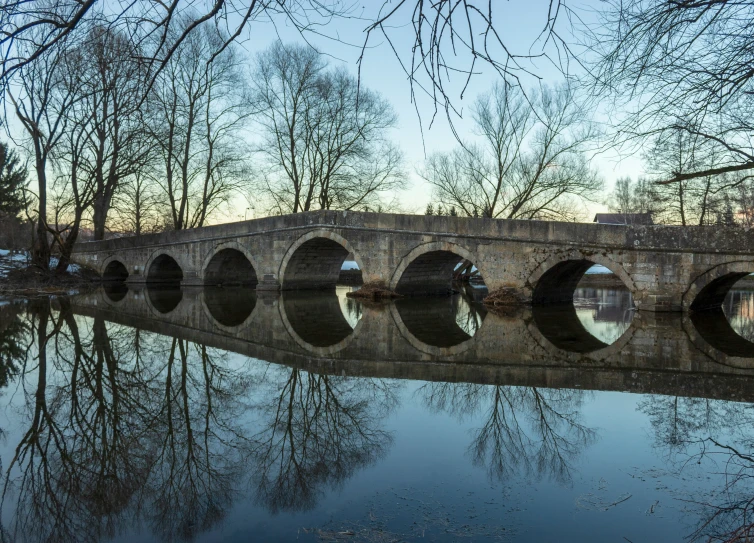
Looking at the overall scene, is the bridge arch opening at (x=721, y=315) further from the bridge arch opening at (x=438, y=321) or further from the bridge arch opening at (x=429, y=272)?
the bridge arch opening at (x=429, y=272)

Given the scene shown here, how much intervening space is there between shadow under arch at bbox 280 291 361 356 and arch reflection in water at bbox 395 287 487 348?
97cm

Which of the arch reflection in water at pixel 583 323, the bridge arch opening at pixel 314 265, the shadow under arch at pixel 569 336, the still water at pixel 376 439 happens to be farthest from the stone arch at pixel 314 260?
the still water at pixel 376 439

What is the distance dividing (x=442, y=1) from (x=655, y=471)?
2604 millimetres

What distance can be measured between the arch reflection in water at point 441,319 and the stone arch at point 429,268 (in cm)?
61

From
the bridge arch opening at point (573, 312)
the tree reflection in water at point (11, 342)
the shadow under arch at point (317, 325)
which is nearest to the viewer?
the tree reflection in water at point (11, 342)

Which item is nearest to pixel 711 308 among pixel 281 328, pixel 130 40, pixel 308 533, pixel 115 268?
pixel 281 328

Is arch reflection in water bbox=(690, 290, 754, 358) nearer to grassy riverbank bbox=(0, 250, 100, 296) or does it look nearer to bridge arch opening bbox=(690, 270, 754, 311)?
bridge arch opening bbox=(690, 270, 754, 311)

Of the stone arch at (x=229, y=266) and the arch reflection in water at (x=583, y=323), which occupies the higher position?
the stone arch at (x=229, y=266)

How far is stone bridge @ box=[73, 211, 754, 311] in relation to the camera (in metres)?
9.93

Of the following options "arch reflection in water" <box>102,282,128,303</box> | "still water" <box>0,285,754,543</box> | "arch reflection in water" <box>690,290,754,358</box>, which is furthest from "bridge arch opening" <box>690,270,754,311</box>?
"arch reflection in water" <box>102,282,128,303</box>

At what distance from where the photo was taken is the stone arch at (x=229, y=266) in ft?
58.0

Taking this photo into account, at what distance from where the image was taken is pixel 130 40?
184 cm

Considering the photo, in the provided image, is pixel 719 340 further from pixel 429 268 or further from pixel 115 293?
pixel 115 293

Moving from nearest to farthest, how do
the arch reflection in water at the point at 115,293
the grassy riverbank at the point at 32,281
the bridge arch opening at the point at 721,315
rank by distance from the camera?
1. the bridge arch opening at the point at 721,315
2. the arch reflection in water at the point at 115,293
3. the grassy riverbank at the point at 32,281
